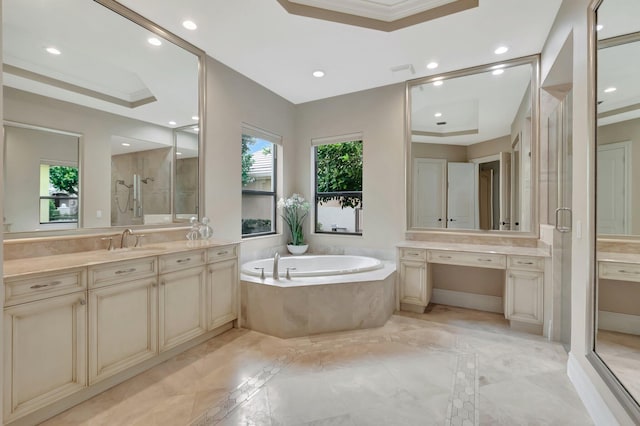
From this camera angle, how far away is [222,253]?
2805 millimetres

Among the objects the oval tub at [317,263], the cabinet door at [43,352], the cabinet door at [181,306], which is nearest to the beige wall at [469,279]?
the oval tub at [317,263]

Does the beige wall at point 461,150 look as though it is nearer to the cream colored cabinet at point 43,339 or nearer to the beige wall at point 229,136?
the beige wall at point 229,136

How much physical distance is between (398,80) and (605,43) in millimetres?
2284

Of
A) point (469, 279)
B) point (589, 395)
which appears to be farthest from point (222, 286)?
point (469, 279)

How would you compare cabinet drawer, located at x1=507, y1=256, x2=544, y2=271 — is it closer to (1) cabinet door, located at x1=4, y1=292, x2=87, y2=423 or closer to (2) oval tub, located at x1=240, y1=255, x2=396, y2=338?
(2) oval tub, located at x1=240, y1=255, x2=396, y2=338

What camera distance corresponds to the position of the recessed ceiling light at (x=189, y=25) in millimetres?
2580

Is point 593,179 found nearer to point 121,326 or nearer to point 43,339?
point 121,326

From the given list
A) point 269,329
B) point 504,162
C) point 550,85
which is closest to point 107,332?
point 269,329

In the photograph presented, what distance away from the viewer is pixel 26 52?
6.44 ft

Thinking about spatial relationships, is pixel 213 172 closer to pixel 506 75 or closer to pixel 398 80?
pixel 398 80

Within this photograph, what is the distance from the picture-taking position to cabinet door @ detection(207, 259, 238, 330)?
269 cm

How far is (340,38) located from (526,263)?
2.80m

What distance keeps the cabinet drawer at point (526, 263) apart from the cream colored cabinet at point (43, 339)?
3494 mm

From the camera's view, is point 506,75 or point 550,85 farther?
point 506,75
